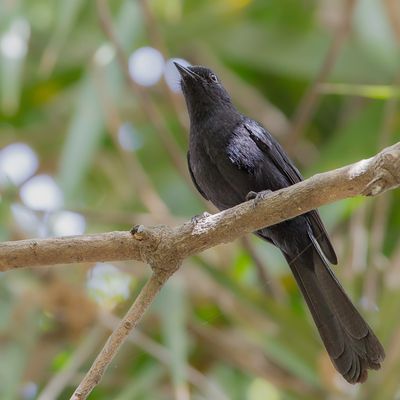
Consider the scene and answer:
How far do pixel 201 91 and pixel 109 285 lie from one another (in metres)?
1.48

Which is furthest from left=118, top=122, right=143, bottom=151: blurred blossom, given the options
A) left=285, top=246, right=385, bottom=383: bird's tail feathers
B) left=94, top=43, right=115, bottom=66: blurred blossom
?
left=285, top=246, right=385, bottom=383: bird's tail feathers

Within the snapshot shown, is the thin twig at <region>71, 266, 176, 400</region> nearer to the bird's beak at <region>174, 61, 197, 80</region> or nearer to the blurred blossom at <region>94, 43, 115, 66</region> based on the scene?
the bird's beak at <region>174, 61, 197, 80</region>

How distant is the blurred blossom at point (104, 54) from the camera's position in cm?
505

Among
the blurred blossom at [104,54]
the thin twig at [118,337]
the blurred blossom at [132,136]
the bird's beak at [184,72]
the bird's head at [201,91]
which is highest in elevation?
the blurred blossom at [132,136]

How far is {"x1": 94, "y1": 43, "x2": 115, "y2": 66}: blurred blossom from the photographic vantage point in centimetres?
505

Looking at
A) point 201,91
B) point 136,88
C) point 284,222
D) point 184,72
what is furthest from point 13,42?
point 284,222

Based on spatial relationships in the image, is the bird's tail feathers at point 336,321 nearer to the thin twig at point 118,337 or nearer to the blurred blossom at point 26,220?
the thin twig at point 118,337

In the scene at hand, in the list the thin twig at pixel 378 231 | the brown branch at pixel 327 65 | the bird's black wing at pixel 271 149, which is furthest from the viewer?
the brown branch at pixel 327 65

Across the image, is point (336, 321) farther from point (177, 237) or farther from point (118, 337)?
point (118, 337)

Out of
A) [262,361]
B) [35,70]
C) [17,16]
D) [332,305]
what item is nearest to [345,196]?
[332,305]

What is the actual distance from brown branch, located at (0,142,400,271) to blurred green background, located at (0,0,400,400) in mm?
935

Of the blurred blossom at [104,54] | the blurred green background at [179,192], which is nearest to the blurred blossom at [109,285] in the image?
the blurred green background at [179,192]

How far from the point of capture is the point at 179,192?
560 cm

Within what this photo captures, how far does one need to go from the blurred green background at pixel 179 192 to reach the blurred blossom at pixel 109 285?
0.01m
